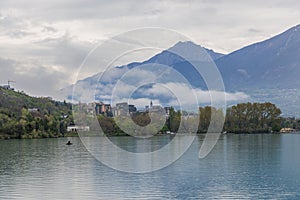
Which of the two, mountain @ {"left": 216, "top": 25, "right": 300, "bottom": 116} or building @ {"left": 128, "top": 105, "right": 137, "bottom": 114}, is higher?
mountain @ {"left": 216, "top": 25, "right": 300, "bottom": 116}

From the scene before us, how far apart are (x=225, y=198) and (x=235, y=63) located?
175 meters

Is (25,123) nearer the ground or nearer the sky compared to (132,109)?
nearer the ground

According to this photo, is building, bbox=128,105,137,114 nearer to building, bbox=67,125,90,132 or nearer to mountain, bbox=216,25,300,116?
building, bbox=67,125,90,132

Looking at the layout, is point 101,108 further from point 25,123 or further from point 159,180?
point 159,180

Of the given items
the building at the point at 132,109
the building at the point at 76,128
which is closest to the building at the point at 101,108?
the building at the point at 76,128

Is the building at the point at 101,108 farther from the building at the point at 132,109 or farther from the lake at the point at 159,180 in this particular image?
the lake at the point at 159,180

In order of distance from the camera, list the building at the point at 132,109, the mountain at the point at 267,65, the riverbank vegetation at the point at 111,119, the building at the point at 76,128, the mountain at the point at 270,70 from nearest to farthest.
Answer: the building at the point at 132,109
the riverbank vegetation at the point at 111,119
the building at the point at 76,128
the mountain at the point at 270,70
the mountain at the point at 267,65

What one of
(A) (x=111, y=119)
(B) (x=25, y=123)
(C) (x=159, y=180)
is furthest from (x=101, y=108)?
(C) (x=159, y=180)

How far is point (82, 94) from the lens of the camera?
48.2 meters

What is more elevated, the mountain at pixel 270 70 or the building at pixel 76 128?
the mountain at pixel 270 70

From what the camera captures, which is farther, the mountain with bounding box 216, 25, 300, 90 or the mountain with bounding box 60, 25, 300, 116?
the mountain with bounding box 216, 25, 300, 90

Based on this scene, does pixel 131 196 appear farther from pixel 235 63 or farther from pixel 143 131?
pixel 235 63

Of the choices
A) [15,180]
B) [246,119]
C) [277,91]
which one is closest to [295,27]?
[277,91]

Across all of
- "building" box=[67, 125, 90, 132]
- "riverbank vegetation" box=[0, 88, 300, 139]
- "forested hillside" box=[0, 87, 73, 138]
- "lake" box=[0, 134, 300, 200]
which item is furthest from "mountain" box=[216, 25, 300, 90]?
"lake" box=[0, 134, 300, 200]
